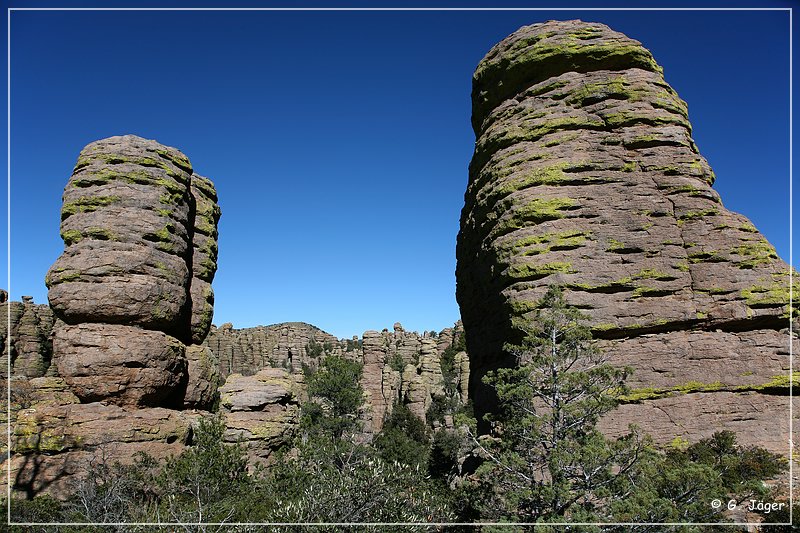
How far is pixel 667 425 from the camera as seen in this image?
39.7ft

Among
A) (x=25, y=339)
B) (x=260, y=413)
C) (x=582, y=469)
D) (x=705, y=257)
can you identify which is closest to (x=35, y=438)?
(x=260, y=413)

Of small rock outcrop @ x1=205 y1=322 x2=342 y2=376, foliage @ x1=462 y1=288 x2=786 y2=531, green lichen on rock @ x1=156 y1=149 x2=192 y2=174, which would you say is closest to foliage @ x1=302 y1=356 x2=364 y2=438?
green lichen on rock @ x1=156 y1=149 x2=192 y2=174

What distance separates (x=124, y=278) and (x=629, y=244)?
16.6m

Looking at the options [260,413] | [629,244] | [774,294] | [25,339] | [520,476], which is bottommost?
[260,413]

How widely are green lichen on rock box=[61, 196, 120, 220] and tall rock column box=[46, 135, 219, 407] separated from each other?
0.12ft

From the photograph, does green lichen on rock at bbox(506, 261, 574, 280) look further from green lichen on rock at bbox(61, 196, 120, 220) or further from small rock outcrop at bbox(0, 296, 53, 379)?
small rock outcrop at bbox(0, 296, 53, 379)

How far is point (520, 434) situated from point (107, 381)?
542 inches

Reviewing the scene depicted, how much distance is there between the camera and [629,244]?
44.3 ft

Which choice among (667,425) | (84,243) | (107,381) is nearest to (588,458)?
(667,425)

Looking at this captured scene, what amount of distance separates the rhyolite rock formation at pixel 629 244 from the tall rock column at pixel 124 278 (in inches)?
453

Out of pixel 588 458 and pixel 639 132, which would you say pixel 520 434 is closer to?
pixel 588 458

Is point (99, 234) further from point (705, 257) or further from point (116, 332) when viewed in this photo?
point (705, 257)

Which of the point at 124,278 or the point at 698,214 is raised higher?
the point at 698,214

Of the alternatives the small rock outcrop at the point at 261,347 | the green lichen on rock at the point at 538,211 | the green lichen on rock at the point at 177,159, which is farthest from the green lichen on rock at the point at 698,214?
the small rock outcrop at the point at 261,347
